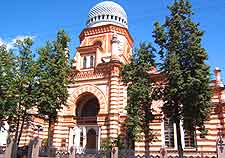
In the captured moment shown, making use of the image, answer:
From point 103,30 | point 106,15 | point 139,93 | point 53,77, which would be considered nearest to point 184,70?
point 139,93

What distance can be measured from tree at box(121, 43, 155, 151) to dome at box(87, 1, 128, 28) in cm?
1694

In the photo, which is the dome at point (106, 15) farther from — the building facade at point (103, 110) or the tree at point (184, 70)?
the tree at point (184, 70)

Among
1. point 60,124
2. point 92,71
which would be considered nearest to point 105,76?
point 92,71

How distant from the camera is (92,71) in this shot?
32.9 m

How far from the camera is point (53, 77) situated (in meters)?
23.7

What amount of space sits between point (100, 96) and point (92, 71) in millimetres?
3602

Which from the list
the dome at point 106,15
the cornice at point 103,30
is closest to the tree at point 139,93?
the cornice at point 103,30

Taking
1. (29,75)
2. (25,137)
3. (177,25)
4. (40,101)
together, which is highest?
(177,25)

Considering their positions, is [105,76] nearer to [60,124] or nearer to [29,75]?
[60,124]

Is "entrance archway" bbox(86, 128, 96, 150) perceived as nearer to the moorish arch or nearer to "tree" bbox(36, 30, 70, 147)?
the moorish arch

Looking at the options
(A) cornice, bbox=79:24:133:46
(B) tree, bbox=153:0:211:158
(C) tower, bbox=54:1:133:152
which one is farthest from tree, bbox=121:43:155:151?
(A) cornice, bbox=79:24:133:46

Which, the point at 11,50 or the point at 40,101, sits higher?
the point at 11,50

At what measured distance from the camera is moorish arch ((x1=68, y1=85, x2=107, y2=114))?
30.8 metres

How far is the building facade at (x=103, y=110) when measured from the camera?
26.4 m
